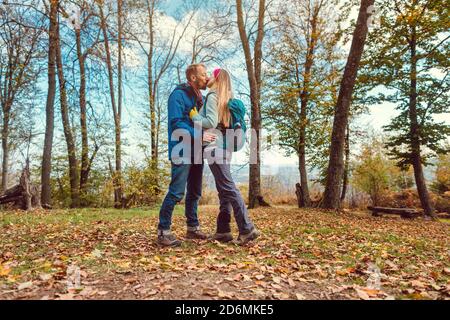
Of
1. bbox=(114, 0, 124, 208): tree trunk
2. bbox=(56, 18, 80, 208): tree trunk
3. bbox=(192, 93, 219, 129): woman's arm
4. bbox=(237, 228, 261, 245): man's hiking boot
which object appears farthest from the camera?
bbox=(114, 0, 124, 208): tree trunk

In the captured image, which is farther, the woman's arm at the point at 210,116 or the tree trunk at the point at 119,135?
the tree trunk at the point at 119,135

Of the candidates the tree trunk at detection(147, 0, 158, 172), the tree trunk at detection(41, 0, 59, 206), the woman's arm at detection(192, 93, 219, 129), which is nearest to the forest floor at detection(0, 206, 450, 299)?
the woman's arm at detection(192, 93, 219, 129)

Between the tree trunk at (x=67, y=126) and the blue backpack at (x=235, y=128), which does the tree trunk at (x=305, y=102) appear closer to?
the tree trunk at (x=67, y=126)

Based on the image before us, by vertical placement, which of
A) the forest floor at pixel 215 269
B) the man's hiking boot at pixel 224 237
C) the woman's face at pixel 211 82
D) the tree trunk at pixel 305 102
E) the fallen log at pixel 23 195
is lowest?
the forest floor at pixel 215 269

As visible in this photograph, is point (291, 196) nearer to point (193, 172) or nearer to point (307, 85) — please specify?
point (307, 85)

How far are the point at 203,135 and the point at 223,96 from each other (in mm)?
539

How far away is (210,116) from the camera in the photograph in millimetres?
3902

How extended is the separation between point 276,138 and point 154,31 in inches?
416

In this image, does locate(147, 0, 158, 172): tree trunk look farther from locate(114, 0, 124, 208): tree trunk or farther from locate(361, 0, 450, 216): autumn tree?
locate(361, 0, 450, 216): autumn tree

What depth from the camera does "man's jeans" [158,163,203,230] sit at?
13.3 ft

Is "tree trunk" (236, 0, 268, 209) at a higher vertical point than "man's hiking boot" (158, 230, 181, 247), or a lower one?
higher

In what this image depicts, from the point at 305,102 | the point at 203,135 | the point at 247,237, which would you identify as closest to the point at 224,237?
the point at 247,237

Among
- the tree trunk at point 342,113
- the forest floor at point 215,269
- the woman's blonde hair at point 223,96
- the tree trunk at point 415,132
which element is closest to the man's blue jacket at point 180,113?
the woman's blonde hair at point 223,96

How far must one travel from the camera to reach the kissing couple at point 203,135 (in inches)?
156
